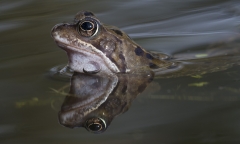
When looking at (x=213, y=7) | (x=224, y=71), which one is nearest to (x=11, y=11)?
(x=213, y=7)

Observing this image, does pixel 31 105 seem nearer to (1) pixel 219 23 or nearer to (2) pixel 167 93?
(2) pixel 167 93

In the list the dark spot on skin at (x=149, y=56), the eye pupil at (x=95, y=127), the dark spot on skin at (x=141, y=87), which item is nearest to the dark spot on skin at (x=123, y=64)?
the dark spot on skin at (x=149, y=56)

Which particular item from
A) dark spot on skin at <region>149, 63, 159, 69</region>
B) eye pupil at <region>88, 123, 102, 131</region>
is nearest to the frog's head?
dark spot on skin at <region>149, 63, 159, 69</region>

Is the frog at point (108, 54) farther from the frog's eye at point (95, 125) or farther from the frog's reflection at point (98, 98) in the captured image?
the frog's eye at point (95, 125)

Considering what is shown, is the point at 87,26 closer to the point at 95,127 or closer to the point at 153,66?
the point at 153,66

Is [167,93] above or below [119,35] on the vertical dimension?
below
